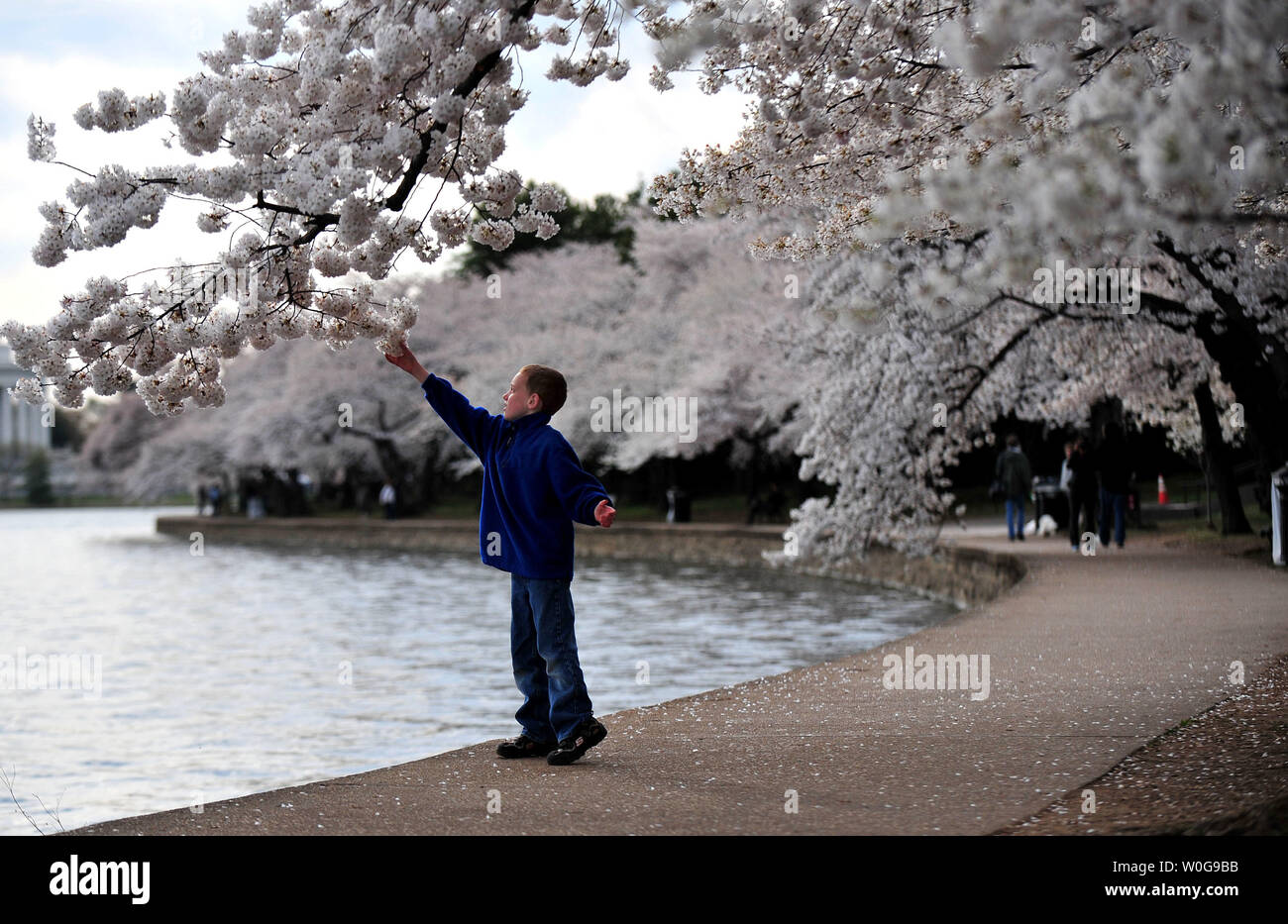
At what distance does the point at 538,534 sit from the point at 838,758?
1532 millimetres

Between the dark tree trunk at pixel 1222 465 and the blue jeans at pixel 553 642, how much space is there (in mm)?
15315

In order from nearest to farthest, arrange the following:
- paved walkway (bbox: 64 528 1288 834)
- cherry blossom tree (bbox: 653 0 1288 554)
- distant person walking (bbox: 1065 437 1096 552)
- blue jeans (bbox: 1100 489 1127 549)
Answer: cherry blossom tree (bbox: 653 0 1288 554) < paved walkway (bbox: 64 528 1288 834) < blue jeans (bbox: 1100 489 1127 549) < distant person walking (bbox: 1065 437 1096 552)

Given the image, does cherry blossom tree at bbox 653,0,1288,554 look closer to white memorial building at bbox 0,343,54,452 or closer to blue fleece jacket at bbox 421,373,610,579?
blue fleece jacket at bbox 421,373,610,579

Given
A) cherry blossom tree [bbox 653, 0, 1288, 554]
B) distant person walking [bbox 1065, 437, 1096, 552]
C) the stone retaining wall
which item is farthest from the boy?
distant person walking [bbox 1065, 437, 1096, 552]

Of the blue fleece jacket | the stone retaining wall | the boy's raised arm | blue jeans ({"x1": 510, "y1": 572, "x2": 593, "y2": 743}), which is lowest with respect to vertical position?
the stone retaining wall

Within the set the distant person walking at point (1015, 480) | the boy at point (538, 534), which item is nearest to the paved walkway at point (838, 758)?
the boy at point (538, 534)

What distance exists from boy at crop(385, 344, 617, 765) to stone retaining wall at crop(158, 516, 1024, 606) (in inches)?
420

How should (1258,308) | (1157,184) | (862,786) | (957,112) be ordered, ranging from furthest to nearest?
(1258,308) < (957,112) < (862,786) < (1157,184)

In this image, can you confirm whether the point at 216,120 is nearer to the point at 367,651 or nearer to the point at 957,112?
the point at 957,112

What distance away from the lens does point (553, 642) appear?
17.5 ft

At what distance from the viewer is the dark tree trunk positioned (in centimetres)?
1838
